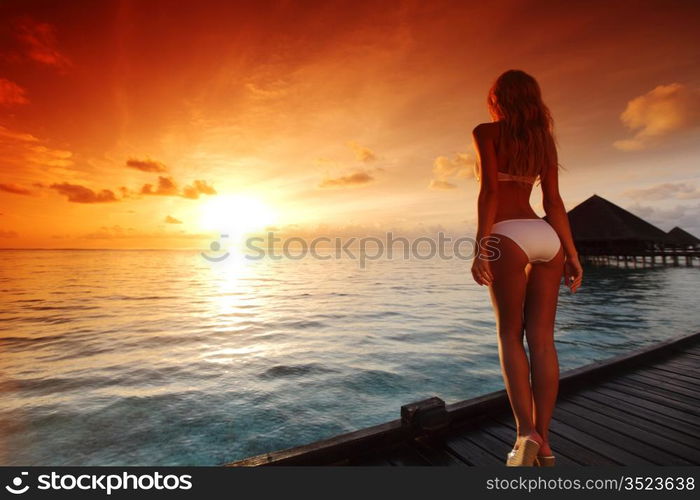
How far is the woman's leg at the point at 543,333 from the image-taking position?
2131mm

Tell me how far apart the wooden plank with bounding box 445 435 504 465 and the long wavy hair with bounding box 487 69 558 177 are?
208 cm

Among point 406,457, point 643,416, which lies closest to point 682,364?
point 643,416

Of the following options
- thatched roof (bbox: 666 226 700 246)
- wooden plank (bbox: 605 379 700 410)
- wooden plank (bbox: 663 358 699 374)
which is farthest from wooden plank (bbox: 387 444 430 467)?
thatched roof (bbox: 666 226 700 246)

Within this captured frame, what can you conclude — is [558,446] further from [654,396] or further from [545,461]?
[654,396]

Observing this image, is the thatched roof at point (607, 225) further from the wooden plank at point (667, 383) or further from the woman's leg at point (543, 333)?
→ the woman's leg at point (543, 333)

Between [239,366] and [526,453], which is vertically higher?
[526,453]

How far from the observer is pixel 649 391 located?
3.99 metres

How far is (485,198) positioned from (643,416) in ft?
9.67

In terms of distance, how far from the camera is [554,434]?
3043 millimetres

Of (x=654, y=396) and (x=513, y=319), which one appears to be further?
(x=654, y=396)

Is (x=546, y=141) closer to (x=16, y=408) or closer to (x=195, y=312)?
(x=16, y=408)

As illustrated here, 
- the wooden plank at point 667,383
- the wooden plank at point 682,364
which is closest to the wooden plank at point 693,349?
the wooden plank at point 682,364

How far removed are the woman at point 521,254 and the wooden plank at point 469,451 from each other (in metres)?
0.54

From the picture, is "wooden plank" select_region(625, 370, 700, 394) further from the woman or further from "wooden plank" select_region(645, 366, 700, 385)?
the woman
